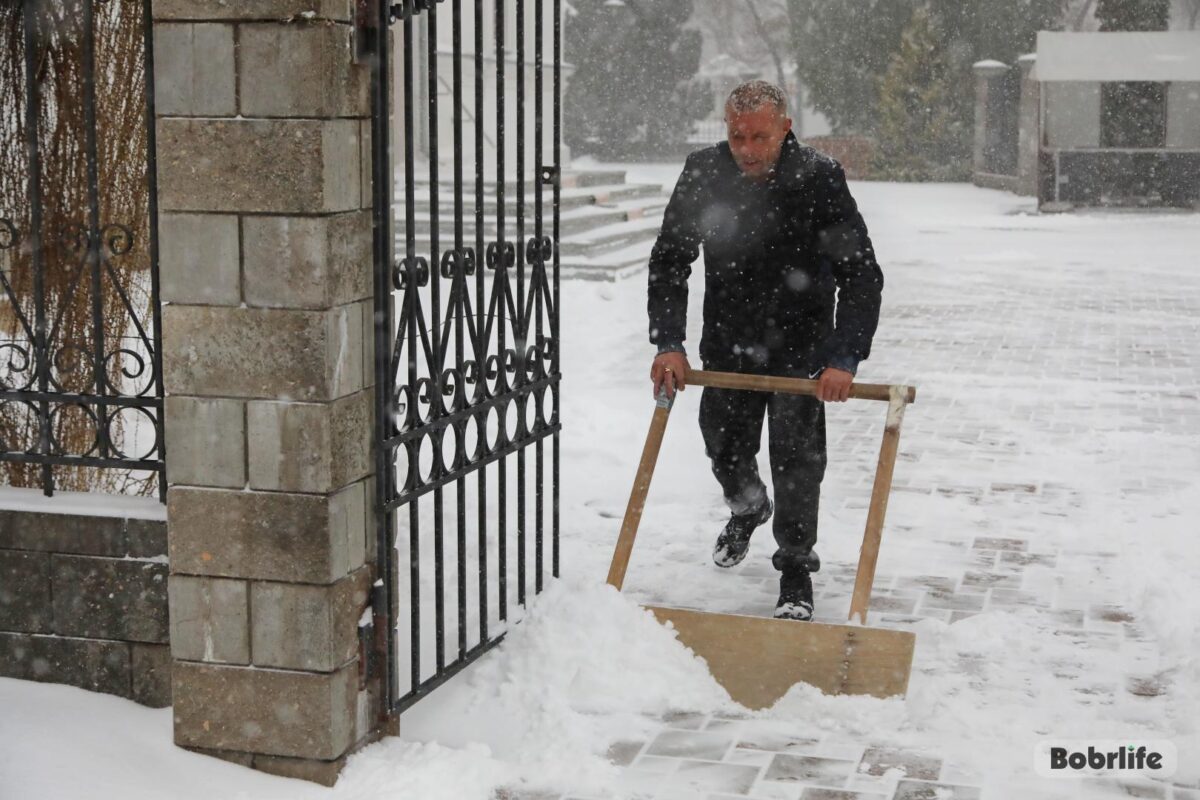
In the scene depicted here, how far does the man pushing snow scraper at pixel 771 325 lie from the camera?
4855 mm

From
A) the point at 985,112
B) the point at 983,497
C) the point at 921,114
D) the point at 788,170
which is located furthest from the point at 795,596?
the point at 921,114

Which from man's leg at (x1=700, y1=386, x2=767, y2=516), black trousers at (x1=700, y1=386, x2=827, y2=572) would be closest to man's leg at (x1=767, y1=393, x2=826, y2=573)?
black trousers at (x1=700, y1=386, x2=827, y2=572)

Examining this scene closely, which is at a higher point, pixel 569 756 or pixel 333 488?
pixel 333 488

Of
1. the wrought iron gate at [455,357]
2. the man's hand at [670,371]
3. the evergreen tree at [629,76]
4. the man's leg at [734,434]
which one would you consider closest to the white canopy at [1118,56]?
the evergreen tree at [629,76]

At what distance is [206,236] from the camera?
396 cm

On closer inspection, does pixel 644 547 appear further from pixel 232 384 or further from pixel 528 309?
pixel 232 384

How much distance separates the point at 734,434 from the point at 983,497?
2254 mm

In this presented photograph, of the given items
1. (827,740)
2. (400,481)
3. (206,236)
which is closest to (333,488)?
(206,236)

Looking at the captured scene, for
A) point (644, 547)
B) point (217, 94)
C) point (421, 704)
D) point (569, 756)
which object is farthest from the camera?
point (644, 547)

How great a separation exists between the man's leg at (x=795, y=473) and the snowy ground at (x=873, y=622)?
1.36 ft

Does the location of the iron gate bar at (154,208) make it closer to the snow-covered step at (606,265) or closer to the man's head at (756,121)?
the man's head at (756,121)

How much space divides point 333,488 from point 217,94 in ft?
3.35

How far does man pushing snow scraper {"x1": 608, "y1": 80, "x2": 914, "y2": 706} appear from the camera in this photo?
4.86 metres

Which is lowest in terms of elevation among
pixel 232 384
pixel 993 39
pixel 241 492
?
pixel 241 492
